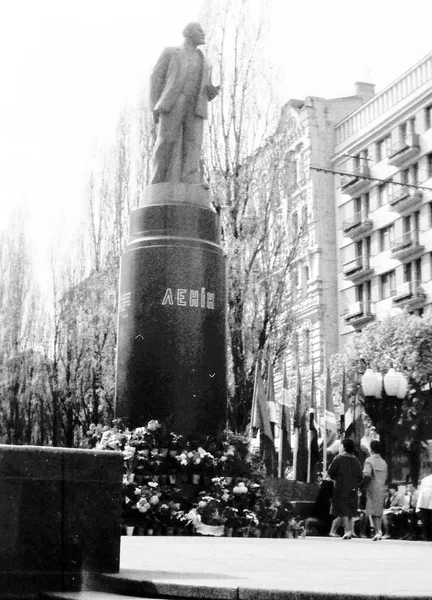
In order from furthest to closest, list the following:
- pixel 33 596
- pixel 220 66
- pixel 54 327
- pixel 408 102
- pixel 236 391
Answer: pixel 408 102 < pixel 54 327 < pixel 220 66 < pixel 236 391 < pixel 33 596

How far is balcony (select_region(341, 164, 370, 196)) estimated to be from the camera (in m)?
48.9

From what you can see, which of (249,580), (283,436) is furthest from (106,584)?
(283,436)

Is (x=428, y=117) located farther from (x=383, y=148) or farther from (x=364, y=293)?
(x=364, y=293)

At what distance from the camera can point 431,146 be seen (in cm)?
4400

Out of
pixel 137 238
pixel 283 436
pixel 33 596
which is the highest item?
pixel 137 238

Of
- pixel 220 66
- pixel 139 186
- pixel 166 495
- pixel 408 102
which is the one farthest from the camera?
pixel 408 102

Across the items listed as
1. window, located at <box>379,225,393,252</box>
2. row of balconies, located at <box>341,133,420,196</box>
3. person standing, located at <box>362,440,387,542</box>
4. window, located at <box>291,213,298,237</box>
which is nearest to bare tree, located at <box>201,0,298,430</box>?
window, located at <box>291,213,298,237</box>

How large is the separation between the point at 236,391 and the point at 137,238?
12141 mm

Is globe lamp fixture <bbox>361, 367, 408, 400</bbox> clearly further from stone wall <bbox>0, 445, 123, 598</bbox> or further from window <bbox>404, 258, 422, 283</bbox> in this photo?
window <bbox>404, 258, 422, 283</bbox>

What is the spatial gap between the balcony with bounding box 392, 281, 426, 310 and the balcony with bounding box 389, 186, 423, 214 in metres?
3.09

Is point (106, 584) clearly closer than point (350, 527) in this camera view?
Yes

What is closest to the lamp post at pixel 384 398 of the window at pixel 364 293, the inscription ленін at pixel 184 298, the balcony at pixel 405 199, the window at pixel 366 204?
the inscription ленін at pixel 184 298

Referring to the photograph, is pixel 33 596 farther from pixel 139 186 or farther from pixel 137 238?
Result: pixel 139 186

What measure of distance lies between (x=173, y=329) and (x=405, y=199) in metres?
33.9
